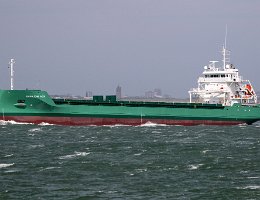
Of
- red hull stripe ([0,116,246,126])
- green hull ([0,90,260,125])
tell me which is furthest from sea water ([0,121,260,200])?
green hull ([0,90,260,125])

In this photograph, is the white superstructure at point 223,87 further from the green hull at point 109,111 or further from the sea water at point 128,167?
the sea water at point 128,167

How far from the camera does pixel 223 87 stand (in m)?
79.4

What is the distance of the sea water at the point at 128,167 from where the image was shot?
84.6ft

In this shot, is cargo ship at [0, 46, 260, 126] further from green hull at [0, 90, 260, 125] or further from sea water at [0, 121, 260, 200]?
sea water at [0, 121, 260, 200]

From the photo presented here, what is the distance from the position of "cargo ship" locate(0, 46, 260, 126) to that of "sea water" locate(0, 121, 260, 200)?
14.8 meters

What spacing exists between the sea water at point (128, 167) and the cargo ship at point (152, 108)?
48.5 ft

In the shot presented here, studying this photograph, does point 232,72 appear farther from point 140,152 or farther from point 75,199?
point 75,199

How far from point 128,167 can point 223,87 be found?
1937 inches

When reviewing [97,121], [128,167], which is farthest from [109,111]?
[128,167]

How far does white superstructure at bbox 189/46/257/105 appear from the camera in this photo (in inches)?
3115

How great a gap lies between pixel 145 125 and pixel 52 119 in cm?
1201

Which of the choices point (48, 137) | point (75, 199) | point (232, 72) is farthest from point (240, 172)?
point (232, 72)

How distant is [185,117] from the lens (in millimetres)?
72438

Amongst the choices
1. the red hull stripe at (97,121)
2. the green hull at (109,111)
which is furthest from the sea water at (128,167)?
the green hull at (109,111)
